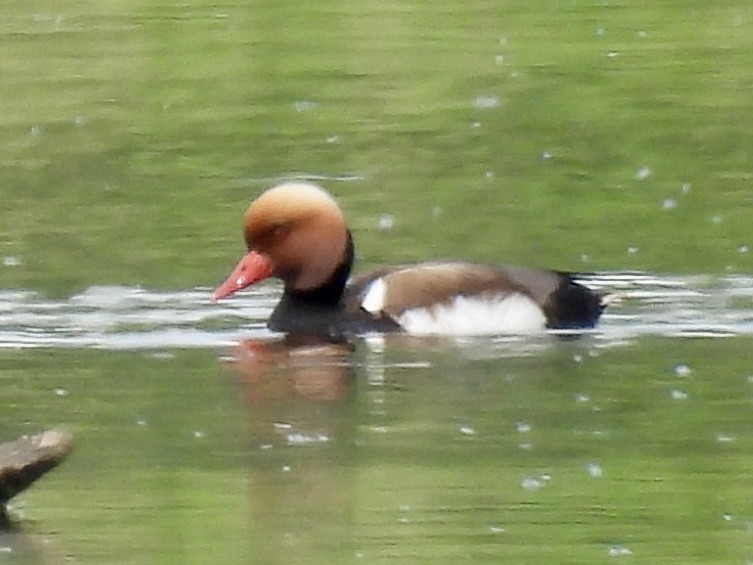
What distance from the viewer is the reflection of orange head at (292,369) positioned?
10.8 meters

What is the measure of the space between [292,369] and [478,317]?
1.07 metres

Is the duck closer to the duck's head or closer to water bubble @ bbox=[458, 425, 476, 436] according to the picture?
the duck's head

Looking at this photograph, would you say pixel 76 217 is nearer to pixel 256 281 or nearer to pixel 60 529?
pixel 256 281

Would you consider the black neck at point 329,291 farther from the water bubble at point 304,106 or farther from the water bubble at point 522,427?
the water bubble at point 304,106

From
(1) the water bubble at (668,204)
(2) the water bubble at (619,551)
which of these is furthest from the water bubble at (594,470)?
(1) the water bubble at (668,204)

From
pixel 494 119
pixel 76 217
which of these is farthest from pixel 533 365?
pixel 494 119

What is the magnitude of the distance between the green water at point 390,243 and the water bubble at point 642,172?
28 millimetres

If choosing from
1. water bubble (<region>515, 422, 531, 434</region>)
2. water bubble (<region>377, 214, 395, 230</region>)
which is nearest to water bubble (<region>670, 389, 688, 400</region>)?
water bubble (<region>515, 422, 531, 434</region>)

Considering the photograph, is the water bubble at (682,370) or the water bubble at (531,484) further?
the water bubble at (682,370)

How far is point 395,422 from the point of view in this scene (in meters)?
10.1

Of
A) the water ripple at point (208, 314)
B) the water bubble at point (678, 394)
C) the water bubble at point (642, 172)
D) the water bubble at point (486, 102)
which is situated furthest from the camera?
the water bubble at point (486, 102)

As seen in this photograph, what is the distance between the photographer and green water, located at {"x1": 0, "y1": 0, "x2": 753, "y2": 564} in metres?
8.57

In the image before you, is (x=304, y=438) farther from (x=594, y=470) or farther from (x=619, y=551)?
(x=619, y=551)

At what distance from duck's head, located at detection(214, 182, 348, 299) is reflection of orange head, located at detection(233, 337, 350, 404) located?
25.1 inches
